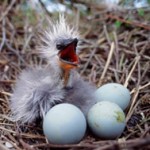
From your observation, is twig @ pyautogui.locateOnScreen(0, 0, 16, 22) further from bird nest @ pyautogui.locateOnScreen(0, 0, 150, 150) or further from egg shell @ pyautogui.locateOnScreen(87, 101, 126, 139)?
egg shell @ pyautogui.locateOnScreen(87, 101, 126, 139)

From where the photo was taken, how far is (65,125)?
4.36 feet

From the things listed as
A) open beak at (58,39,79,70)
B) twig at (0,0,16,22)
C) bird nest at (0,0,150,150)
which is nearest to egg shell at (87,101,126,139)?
bird nest at (0,0,150,150)

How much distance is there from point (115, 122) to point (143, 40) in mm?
990

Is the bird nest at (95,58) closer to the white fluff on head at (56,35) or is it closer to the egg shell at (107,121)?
the egg shell at (107,121)

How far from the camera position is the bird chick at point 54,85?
156cm

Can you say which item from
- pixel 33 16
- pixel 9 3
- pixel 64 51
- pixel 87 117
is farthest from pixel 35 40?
pixel 87 117

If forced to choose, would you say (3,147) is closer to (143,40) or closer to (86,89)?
(86,89)

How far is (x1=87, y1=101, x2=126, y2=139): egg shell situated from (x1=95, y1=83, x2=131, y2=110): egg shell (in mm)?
115

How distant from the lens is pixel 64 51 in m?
1.60

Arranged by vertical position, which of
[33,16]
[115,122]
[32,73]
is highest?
[33,16]

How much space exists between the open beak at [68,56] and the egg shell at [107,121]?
9.2 inches

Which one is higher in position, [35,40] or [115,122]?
[35,40]

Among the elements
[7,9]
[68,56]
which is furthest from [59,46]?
[7,9]

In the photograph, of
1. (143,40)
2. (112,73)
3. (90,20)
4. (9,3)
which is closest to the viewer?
(112,73)
